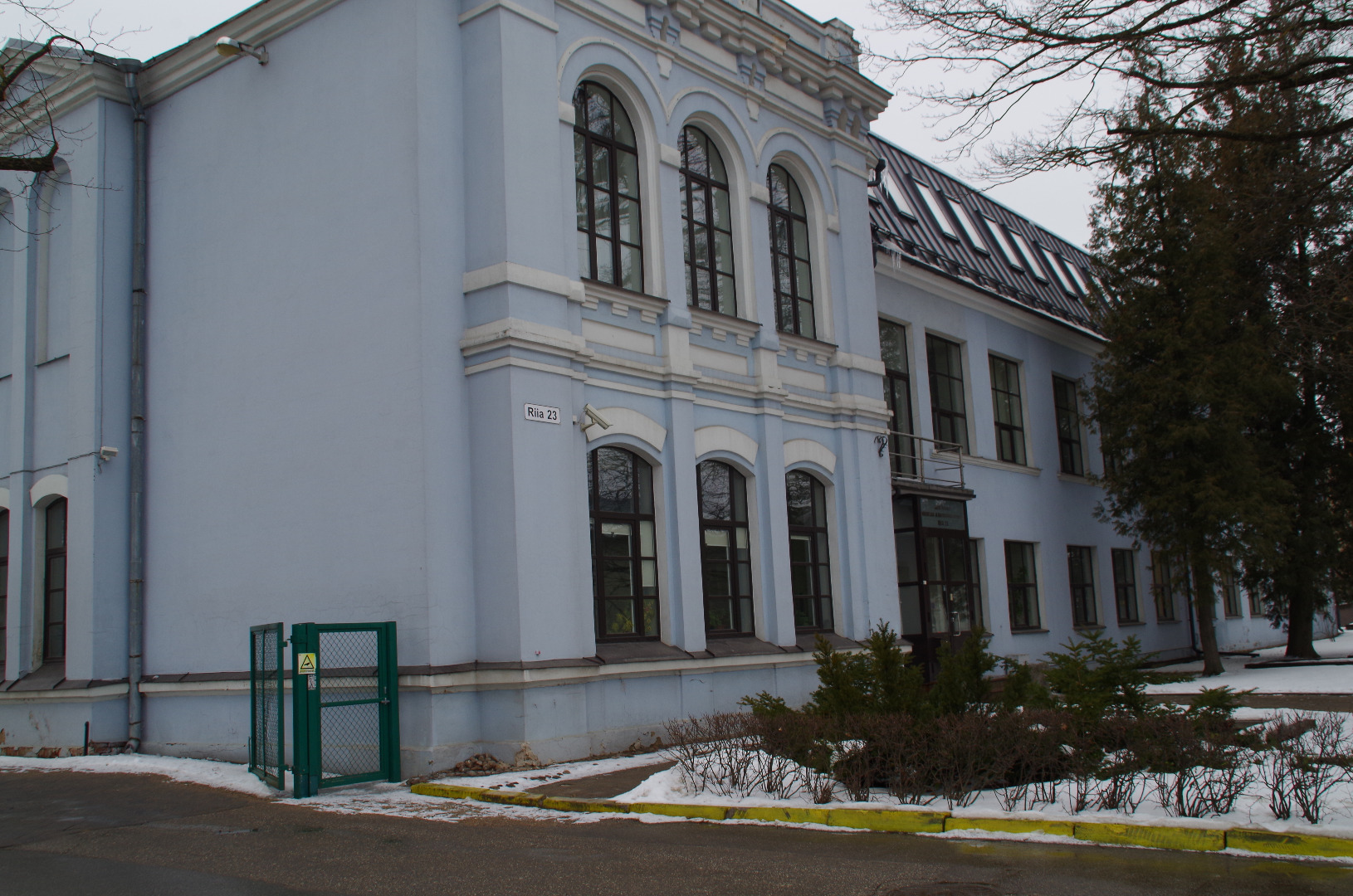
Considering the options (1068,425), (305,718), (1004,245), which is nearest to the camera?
(305,718)

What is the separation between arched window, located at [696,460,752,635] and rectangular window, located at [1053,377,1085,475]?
40.6 ft

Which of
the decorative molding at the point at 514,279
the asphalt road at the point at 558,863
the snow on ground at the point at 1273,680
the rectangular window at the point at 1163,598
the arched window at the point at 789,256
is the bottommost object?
the snow on ground at the point at 1273,680

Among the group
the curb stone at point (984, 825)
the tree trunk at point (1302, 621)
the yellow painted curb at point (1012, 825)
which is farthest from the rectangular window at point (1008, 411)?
the yellow painted curb at point (1012, 825)

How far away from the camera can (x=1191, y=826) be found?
271 inches

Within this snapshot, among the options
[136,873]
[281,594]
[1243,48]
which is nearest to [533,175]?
[281,594]

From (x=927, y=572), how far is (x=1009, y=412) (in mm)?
6448

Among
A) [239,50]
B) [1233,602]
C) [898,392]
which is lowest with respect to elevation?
[1233,602]

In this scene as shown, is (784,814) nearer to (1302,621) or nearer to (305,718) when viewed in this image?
(305,718)

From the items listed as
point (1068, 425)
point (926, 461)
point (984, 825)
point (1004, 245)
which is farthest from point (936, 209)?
point (984, 825)

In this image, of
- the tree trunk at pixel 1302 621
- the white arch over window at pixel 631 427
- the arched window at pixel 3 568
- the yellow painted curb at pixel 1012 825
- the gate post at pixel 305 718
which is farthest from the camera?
the tree trunk at pixel 1302 621

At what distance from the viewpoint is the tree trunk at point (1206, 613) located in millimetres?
20875

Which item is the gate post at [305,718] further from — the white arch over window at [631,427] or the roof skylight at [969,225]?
the roof skylight at [969,225]

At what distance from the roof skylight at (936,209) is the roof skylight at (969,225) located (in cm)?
53

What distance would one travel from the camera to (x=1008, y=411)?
2353cm
